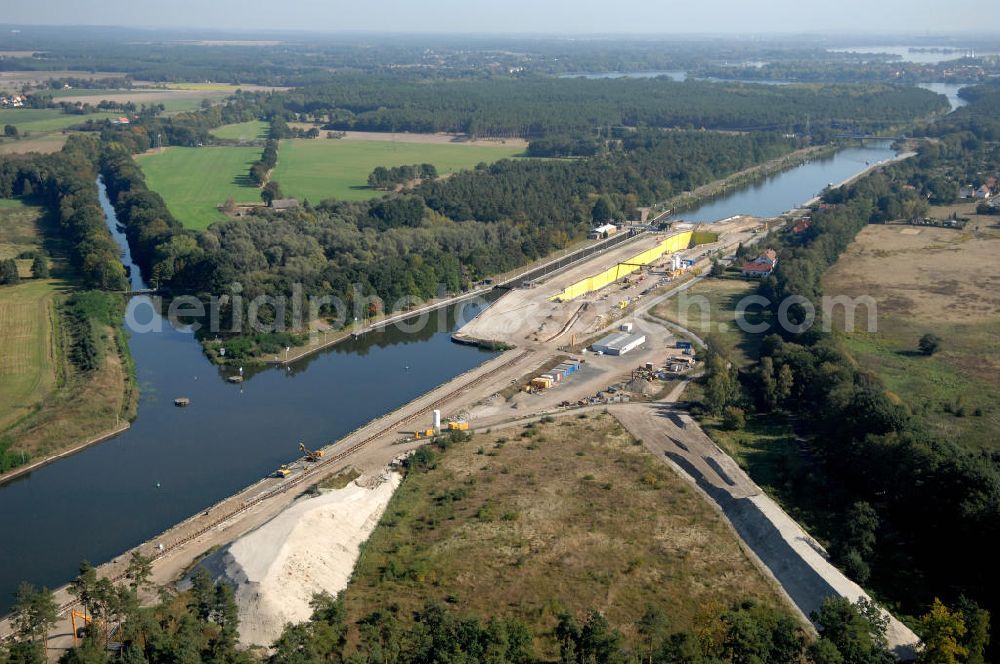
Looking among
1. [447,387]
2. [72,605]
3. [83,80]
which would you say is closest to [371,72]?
[83,80]

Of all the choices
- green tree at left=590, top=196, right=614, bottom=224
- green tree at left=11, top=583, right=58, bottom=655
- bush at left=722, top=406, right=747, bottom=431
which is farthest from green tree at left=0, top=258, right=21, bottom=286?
bush at left=722, top=406, right=747, bottom=431

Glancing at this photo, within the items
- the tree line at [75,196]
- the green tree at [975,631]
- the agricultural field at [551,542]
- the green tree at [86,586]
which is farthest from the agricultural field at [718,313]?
the tree line at [75,196]

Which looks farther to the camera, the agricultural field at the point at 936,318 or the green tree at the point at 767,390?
the green tree at the point at 767,390

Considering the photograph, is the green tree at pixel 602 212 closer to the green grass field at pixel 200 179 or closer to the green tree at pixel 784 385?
the green grass field at pixel 200 179

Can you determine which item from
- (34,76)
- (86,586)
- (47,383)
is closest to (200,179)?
(47,383)

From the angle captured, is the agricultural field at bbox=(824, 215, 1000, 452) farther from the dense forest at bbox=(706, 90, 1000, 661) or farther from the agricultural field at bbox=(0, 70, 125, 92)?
the agricultural field at bbox=(0, 70, 125, 92)
